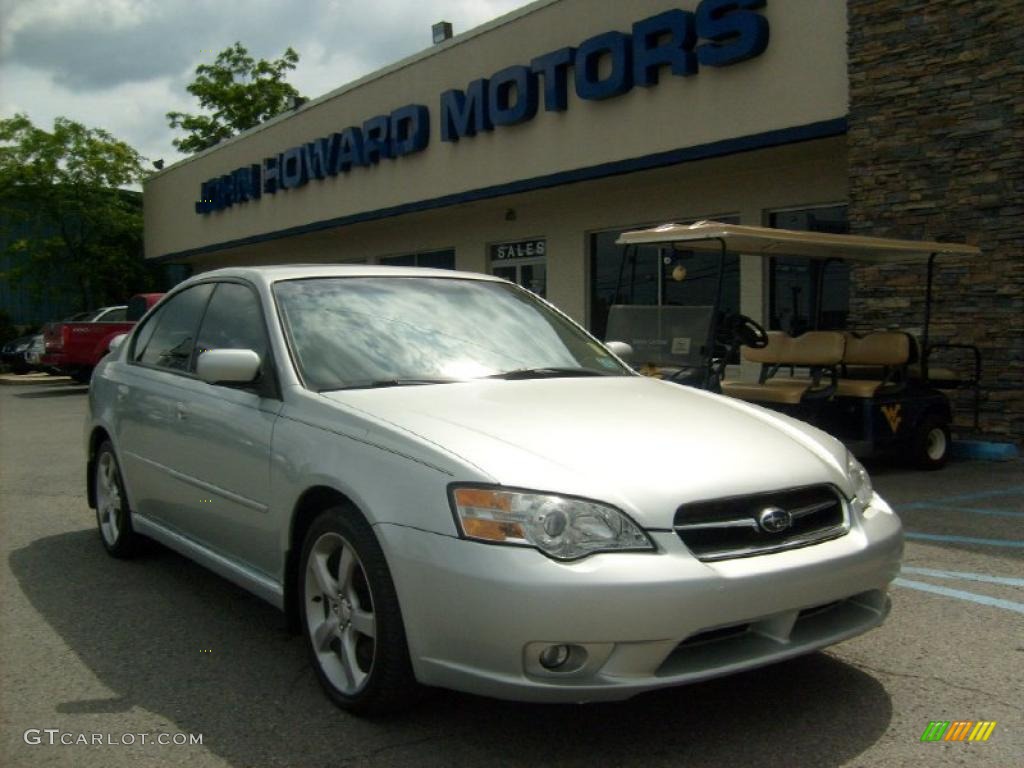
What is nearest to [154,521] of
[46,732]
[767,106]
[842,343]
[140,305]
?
[46,732]

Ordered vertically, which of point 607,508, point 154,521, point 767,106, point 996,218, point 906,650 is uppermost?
point 767,106

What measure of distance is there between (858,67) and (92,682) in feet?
33.8

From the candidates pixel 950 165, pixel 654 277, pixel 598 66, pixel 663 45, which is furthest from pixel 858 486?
pixel 598 66

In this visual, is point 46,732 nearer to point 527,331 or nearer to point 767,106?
point 527,331

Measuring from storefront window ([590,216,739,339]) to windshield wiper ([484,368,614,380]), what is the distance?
447 centimetres

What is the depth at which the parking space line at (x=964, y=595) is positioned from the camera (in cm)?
470

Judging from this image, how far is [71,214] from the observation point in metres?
34.9

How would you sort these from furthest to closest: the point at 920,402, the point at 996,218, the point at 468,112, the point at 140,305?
the point at 140,305, the point at 468,112, the point at 996,218, the point at 920,402

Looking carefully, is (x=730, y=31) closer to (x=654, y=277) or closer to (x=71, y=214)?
(x=654, y=277)

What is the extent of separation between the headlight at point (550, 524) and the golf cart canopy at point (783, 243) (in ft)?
17.7

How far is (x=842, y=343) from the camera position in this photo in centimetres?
929

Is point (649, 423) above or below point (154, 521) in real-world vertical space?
above

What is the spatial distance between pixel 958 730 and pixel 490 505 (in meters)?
1.68

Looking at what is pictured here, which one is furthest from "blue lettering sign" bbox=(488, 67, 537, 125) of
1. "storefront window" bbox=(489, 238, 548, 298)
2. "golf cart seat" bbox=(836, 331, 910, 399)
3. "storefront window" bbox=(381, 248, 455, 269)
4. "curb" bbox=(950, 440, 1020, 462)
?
"curb" bbox=(950, 440, 1020, 462)
